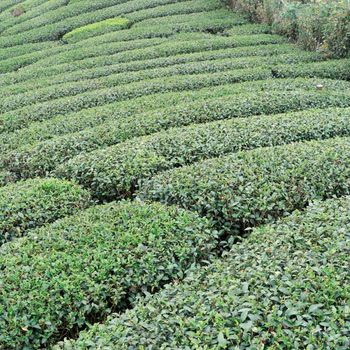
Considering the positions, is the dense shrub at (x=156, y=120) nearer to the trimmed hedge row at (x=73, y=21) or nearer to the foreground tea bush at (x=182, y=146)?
the foreground tea bush at (x=182, y=146)

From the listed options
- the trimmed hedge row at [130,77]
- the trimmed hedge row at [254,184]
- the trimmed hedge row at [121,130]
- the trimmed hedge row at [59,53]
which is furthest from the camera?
the trimmed hedge row at [59,53]

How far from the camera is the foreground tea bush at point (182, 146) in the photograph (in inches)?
314

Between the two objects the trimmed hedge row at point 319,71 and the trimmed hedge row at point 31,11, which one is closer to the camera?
the trimmed hedge row at point 319,71

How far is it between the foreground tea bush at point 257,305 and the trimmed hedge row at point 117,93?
7.92 meters

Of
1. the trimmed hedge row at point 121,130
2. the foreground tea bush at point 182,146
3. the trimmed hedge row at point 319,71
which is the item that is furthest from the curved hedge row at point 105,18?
the foreground tea bush at point 182,146

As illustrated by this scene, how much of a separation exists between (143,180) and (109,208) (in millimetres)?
1125

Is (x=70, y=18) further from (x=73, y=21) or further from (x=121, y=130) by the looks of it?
(x=121, y=130)

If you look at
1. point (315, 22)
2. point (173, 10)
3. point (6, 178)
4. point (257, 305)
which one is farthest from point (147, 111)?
point (173, 10)

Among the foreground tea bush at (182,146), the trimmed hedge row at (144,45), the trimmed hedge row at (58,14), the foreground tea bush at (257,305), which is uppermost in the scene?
the trimmed hedge row at (58,14)

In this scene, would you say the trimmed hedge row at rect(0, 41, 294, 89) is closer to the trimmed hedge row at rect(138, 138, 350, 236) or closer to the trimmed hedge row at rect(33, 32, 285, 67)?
the trimmed hedge row at rect(33, 32, 285, 67)

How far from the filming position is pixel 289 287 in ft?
14.9

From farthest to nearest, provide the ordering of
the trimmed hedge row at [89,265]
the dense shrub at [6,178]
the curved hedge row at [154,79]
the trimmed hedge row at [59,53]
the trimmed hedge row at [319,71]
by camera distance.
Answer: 1. the trimmed hedge row at [59,53]
2. the trimmed hedge row at [319,71]
3. the curved hedge row at [154,79]
4. the dense shrub at [6,178]
5. the trimmed hedge row at [89,265]

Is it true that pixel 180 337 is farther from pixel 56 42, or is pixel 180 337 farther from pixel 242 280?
pixel 56 42

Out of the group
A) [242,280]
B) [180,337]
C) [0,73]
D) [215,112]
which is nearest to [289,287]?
[242,280]
